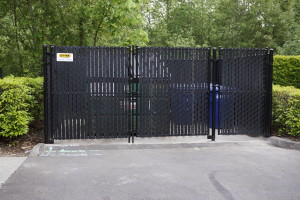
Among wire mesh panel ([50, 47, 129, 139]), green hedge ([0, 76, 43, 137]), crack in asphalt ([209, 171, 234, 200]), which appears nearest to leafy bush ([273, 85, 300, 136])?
crack in asphalt ([209, 171, 234, 200])

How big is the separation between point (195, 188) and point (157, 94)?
11.7 feet

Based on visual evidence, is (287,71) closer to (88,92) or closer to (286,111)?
(286,111)

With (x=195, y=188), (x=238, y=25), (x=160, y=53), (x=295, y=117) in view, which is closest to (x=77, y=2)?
(x=160, y=53)

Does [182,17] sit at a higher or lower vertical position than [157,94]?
higher

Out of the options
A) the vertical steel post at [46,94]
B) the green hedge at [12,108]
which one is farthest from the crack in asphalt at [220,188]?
the green hedge at [12,108]

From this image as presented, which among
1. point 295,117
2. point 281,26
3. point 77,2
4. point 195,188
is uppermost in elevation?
point 281,26

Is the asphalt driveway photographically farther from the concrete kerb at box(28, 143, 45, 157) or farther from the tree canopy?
the tree canopy

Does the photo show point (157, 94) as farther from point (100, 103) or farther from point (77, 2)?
point (77, 2)

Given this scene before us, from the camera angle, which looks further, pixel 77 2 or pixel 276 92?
pixel 77 2

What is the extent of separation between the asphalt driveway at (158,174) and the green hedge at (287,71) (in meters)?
6.97

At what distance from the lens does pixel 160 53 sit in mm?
8648

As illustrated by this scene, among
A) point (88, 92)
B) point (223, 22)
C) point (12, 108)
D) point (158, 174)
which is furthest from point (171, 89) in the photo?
point (223, 22)

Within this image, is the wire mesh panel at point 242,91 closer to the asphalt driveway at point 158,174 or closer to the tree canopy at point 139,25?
the asphalt driveway at point 158,174

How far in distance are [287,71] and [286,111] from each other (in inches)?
239
